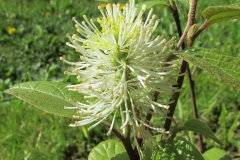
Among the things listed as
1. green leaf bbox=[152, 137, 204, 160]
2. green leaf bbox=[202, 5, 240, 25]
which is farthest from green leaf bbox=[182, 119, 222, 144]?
green leaf bbox=[202, 5, 240, 25]

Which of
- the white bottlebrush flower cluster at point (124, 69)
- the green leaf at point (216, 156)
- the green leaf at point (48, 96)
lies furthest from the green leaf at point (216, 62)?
the green leaf at point (216, 156)

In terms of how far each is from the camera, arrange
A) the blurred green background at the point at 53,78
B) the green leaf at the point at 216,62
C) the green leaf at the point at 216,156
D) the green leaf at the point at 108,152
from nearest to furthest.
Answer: the green leaf at the point at 216,62 < the green leaf at the point at 108,152 < the green leaf at the point at 216,156 < the blurred green background at the point at 53,78

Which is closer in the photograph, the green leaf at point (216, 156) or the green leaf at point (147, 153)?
the green leaf at point (147, 153)

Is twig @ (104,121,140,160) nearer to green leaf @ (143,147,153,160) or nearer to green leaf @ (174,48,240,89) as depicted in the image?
green leaf @ (143,147,153,160)

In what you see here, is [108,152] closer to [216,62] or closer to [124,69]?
[124,69]

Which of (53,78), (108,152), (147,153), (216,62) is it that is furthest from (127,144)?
(53,78)

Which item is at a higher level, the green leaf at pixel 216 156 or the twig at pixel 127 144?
the twig at pixel 127 144

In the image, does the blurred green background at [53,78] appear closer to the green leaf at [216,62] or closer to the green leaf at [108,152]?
the green leaf at [216,62]

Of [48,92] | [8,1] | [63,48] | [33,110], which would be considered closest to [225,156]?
[48,92]
